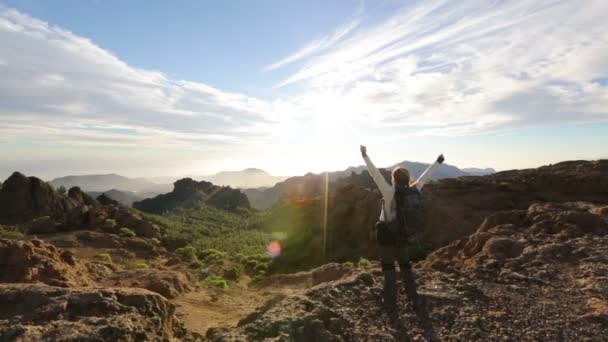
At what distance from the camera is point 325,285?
7.35 metres

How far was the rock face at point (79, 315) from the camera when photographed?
490cm

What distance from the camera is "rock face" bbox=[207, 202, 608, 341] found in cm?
579

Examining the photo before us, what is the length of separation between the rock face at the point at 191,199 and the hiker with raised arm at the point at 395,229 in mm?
94266

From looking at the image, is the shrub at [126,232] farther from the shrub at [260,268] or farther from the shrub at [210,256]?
the shrub at [260,268]

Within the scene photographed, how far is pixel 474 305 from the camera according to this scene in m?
6.86

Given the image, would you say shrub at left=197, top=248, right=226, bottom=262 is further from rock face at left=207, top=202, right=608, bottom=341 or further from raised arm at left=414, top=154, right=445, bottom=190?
raised arm at left=414, top=154, right=445, bottom=190

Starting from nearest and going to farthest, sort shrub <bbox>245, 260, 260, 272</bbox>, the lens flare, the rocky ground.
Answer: the rocky ground < shrub <bbox>245, 260, 260, 272</bbox> < the lens flare

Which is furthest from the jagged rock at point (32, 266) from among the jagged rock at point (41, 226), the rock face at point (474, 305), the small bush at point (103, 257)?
the jagged rock at point (41, 226)

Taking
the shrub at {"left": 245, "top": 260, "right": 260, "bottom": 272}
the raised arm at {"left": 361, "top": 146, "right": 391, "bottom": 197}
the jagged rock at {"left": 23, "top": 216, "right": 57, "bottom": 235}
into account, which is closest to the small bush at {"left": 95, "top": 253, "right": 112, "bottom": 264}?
the shrub at {"left": 245, "top": 260, "right": 260, "bottom": 272}

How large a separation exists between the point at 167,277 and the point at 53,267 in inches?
151

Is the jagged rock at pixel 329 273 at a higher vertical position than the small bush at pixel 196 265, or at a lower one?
Answer: higher

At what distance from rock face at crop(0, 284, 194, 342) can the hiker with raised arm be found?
3664mm

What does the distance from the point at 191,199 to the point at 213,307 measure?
95.1 meters

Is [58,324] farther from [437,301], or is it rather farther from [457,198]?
[457,198]
